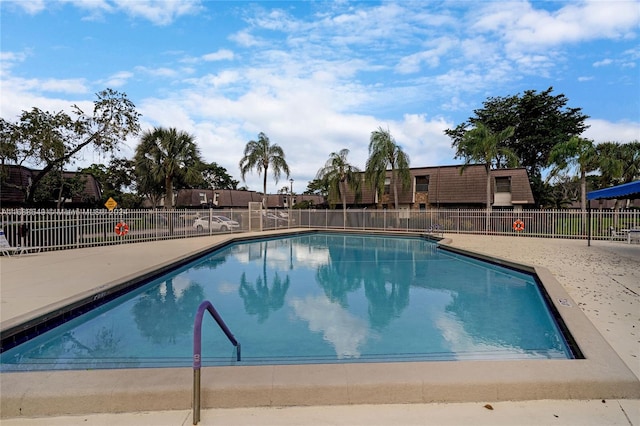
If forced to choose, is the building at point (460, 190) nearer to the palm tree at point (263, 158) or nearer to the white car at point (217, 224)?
the palm tree at point (263, 158)

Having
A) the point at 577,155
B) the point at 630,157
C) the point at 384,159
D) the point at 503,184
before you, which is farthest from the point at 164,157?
the point at 630,157

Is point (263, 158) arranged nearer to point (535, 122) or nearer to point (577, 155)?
point (577, 155)

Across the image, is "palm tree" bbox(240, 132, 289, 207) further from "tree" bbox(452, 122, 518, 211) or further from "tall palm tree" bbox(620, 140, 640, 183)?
"tall palm tree" bbox(620, 140, 640, 183)

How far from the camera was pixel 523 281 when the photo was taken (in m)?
8.77

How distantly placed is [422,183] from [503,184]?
5.82 metres

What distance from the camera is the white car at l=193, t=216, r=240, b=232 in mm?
19484

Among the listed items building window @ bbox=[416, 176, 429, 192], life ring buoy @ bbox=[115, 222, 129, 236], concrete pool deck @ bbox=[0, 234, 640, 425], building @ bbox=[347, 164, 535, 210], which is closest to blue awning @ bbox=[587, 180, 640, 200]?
concrete pool deck @ bbox=[0, 234, 640, 425]

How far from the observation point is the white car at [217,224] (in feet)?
63.9

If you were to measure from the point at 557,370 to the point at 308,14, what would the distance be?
11.3 m

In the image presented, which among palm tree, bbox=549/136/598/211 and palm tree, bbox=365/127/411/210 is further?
palm tree, bbox=365/127/411/210

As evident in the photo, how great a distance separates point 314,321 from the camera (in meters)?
5.98

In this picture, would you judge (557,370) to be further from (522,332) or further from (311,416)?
(522,332)

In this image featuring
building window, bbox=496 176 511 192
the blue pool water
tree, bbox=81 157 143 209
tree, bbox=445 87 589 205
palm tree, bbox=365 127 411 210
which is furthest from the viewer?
→ tree, bbox=81 157 143 209

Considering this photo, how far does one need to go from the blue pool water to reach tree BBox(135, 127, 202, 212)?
10834 mm
